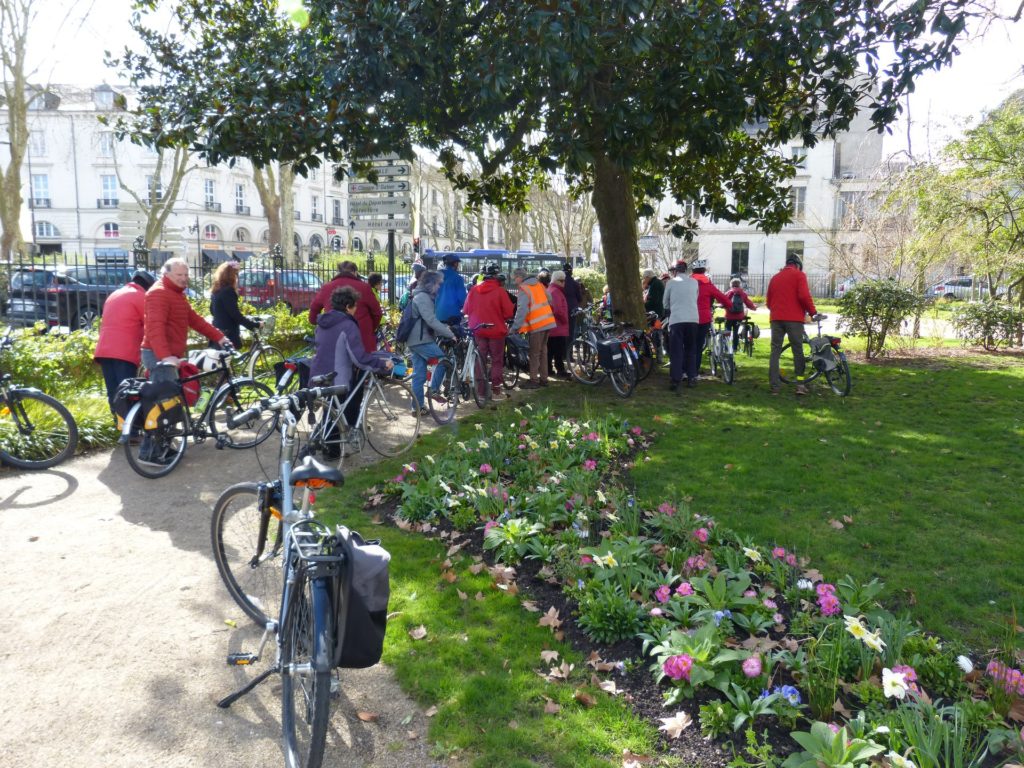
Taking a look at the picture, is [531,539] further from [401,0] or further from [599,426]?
[401,0]

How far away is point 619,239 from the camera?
43.1ft

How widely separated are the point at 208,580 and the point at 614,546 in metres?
2.47

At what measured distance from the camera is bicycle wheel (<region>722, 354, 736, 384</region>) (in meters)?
12.4

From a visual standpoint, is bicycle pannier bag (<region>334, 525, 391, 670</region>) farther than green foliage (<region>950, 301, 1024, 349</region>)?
No

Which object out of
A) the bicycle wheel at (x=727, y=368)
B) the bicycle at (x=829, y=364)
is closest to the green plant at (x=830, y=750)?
the bicycle at (x=829, y=364)

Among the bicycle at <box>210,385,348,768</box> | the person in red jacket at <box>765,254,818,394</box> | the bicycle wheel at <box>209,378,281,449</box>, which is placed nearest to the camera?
the bicycle at <box>210,385,348,768</box>

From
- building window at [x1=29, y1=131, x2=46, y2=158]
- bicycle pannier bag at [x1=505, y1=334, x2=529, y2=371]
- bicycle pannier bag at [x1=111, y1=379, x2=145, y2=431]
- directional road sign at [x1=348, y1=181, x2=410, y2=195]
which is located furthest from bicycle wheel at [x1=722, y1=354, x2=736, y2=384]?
building window at [x1=29, y1=131, x2=46, y2=158]

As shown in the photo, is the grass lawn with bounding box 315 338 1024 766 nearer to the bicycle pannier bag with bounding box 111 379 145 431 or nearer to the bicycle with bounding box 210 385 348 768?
the bicycle with bounding box 210 385 348 768

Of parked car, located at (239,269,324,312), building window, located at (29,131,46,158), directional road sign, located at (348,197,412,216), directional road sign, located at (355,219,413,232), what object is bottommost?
parked car, located at (239,269,324,312)

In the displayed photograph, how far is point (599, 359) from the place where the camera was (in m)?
11.0

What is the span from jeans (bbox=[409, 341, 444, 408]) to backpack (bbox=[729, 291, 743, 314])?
26.0 feet

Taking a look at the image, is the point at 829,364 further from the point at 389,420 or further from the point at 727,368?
the point at 389,420

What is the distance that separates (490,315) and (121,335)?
468 cm

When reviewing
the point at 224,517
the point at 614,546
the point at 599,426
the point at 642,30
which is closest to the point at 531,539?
the point at 614,546
